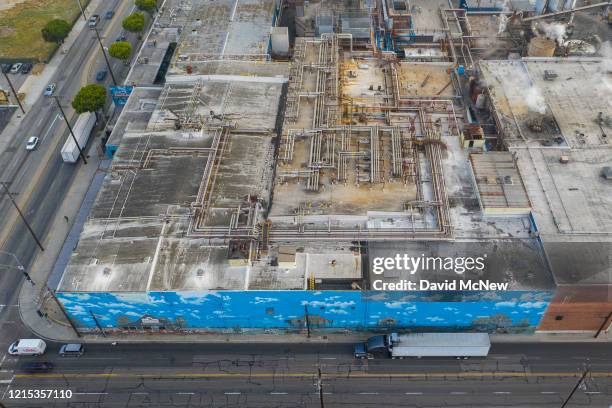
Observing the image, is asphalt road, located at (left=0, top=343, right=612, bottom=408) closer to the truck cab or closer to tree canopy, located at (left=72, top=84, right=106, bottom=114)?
the truck cab

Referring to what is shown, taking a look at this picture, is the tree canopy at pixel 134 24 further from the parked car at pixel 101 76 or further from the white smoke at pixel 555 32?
the white smoke at pixel 555 32

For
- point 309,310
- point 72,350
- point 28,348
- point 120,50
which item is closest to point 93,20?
point 120,50

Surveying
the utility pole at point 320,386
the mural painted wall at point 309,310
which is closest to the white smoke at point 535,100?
the mural painted wall at point 309,310

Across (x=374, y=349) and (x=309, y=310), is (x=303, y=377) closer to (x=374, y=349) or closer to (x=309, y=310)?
(x=309, y=310)

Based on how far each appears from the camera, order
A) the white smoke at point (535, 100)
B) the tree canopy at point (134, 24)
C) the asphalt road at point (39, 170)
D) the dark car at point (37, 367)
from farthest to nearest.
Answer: the tree canopy at point (134, 24) → the white smoke at point (535, 100) → the asphalt road at point (39, 170) → the dark car at point (37, 367)

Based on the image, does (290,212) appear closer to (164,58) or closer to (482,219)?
(482,219)

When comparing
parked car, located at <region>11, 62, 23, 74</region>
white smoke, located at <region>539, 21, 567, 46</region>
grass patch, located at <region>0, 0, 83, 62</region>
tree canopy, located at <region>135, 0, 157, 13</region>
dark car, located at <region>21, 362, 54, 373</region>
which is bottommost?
dark car, located at <region>21, 362, 54, 373</region>

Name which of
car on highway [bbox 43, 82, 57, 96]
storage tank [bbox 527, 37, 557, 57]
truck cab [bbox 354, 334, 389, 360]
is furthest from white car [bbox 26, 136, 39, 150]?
storage tank [bbox 527, 37, 557, 57]
